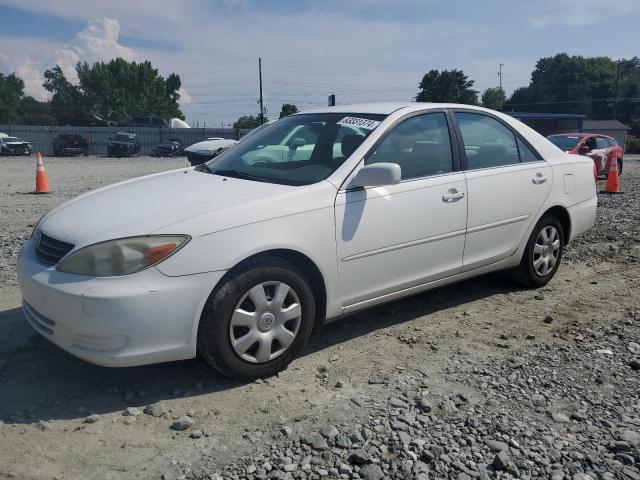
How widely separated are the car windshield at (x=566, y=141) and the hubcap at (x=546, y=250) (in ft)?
41.9

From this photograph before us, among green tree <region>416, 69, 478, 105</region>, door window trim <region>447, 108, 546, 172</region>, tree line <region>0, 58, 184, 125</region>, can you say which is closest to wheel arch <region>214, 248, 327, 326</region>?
door window trim <region>447, 108, 546, 172</region>

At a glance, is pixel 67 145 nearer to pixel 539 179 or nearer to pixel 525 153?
pixel 525 153

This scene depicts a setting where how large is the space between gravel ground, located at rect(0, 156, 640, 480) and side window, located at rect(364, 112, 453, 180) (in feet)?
3.79

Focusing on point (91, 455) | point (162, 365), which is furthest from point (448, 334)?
point (91, 455)

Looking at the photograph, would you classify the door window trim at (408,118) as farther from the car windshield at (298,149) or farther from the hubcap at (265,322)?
the hubcap at (265,322)

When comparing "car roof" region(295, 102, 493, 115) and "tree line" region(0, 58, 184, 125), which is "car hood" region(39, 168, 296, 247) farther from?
"tree line" region(0, 58, 184, 125)

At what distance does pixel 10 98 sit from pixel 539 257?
115 meters

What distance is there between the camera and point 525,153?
5.06 m

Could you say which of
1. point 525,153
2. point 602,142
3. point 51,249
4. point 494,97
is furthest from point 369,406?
point 494,97

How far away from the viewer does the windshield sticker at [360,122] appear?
4.17 m

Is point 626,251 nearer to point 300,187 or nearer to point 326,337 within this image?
point 326,337

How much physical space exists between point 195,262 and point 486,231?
2.43 metres

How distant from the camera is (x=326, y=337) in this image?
Answer: 420 centimetres

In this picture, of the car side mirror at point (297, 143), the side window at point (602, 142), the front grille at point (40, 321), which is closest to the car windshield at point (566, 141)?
the side window at point (602, 142)
